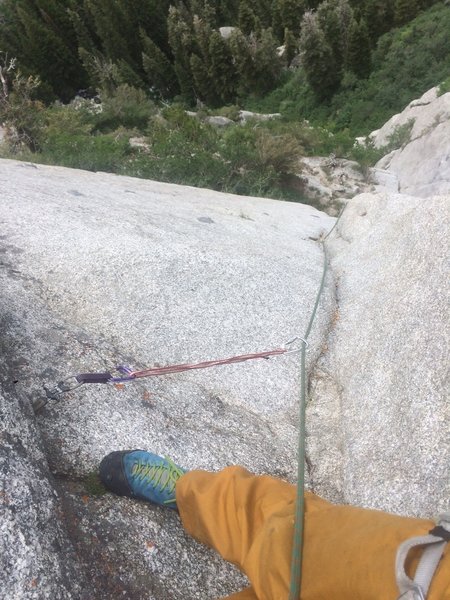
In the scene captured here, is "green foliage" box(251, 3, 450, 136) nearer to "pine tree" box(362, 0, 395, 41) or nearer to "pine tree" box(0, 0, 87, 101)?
"pine tree" box(362, 0, 395, 41)

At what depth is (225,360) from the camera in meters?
4.66

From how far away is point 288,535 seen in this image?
2.13m

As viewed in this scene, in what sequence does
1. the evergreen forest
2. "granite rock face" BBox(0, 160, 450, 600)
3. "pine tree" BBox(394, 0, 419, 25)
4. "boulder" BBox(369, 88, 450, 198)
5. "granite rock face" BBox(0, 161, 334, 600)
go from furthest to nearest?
"pine tree" BBox(394, 0, 419, 25) → "boulder" BBox(369, 88, 450, 198) → the evergreen forest → "granite rock face" BBox(0, 161, 334, 600) → "granite rock face" BBox(0, 160, 450, 600)

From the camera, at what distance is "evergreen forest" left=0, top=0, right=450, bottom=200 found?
18.0 m

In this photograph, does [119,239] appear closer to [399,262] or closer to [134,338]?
[134,338]

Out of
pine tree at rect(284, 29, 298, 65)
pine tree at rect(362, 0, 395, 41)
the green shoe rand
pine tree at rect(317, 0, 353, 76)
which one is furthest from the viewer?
pine tree at rect(284, 29, 298, 65)

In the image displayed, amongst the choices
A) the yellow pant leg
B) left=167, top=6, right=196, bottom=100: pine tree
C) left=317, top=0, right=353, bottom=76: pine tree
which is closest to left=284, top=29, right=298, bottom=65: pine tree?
left=317, top=0, right=353, bottom=76: pine tree

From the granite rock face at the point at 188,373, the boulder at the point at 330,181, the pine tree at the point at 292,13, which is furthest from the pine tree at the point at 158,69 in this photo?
the granite rock face at the point at 188,373

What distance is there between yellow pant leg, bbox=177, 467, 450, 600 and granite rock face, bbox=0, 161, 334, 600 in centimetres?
42

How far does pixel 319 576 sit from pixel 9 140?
63.0ft

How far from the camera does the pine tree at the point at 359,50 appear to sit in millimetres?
34156

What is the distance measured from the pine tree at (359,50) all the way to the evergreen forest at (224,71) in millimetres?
77

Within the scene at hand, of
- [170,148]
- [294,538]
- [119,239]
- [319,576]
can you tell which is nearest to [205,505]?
[294,538]

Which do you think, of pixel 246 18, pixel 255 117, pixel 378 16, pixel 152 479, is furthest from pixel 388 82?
pixel 152 479
